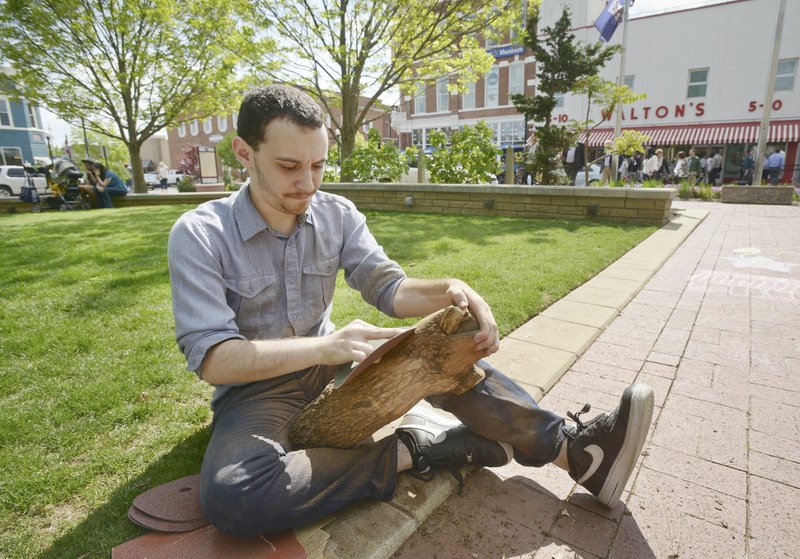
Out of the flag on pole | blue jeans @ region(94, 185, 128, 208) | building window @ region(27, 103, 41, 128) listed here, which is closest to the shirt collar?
blue jeans @ region(94, 185, 128, 208)

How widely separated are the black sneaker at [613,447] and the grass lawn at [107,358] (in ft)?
5.22

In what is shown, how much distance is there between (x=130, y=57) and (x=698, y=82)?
81.3 feet

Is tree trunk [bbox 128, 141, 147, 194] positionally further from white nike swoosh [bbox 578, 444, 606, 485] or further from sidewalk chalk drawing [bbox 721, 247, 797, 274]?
white nike swoosh [bbox 578, 444, 606, 485]

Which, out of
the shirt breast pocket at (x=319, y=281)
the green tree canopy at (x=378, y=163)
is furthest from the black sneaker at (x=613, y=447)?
the green tree canopy at (x=378, y=163)

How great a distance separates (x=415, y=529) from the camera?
1.68 metres

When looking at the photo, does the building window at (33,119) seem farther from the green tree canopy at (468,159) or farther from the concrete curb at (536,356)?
the concrete curb at (536,356)

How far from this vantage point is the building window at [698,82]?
2217 centimetres

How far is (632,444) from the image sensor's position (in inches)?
67.1

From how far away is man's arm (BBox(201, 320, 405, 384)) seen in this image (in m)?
1.49

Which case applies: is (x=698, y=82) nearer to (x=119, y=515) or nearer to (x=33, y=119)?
(x=119, y=515)

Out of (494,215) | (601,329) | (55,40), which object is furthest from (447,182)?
(55,40)

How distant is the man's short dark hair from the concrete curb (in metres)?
1.42

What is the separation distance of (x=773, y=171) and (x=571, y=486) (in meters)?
22.9

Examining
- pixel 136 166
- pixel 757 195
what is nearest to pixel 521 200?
pixel 757 195
